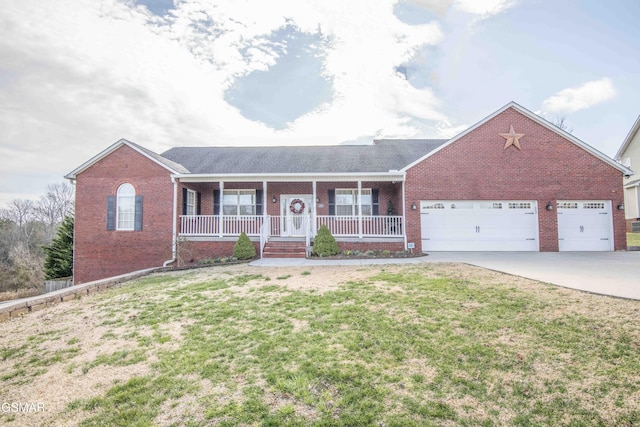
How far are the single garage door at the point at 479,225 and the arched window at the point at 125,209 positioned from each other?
41.1 ft

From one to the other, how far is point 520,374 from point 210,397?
322 centimetres

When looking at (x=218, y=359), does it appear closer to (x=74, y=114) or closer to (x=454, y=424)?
(x=454, y=424)

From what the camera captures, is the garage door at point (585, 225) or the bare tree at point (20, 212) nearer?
the garage door at point (585, 225)

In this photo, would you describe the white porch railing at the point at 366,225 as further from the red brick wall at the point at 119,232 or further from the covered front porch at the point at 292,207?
the red brick wall at the point at 119,232

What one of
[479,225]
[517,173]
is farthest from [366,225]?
[517,173]

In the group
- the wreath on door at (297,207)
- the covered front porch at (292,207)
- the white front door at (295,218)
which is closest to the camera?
the covered front porch at (292,207)

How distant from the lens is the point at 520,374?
10.7ft

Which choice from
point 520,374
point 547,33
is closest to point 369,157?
point 547,33

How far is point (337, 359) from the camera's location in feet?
12.0

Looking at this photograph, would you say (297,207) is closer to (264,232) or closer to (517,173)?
(264,232)

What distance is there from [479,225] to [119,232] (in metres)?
15.5

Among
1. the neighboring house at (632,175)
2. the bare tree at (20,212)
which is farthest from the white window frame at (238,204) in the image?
the bare tree at (20,212)

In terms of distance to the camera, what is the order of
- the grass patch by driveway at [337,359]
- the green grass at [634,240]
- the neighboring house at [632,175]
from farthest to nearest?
the neighboring house at [632,175] < the green grass at [634,240] < the grass patch by driveway at [337,359]

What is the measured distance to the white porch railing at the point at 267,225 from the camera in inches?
531
